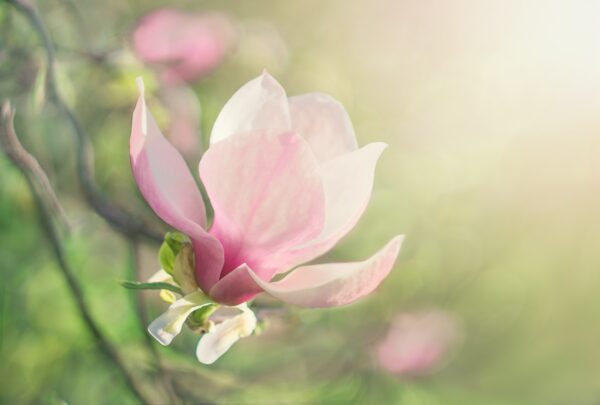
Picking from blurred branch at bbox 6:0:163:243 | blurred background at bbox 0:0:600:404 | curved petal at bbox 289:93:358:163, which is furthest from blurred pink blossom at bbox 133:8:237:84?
curved petal at bbox 289:93:358:163

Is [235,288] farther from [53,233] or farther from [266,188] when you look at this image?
[53,233]

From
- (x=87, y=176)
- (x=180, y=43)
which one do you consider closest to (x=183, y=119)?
(x=180, y=43)

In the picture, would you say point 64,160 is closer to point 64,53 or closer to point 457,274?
point 64,53

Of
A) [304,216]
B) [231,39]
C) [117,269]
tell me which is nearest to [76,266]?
[117,269]

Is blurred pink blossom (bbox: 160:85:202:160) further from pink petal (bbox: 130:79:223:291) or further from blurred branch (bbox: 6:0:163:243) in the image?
pink petal (bbox: 130:79:223:291)

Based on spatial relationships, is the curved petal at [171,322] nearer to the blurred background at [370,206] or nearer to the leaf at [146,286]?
the leaf at [146,286]
